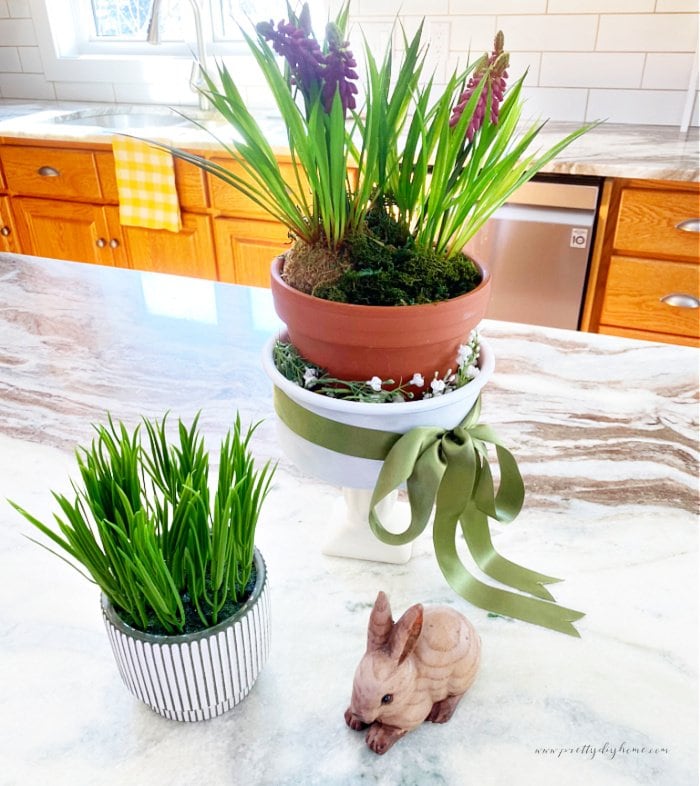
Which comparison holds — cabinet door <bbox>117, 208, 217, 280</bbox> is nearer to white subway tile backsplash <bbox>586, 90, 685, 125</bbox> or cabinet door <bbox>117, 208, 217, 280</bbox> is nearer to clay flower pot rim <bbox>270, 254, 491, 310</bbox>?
white subway tile backsplash <bbox>586, 90, 685, 125</bbox>

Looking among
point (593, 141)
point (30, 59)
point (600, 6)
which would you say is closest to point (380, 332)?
point (593, 141)

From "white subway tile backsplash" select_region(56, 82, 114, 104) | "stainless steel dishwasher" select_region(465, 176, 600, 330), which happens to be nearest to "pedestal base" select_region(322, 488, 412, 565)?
"stainless steel dishwasher" select_region(465, 176, 600, 330)

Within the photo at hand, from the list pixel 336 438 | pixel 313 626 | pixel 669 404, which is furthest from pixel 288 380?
pixel 669 404

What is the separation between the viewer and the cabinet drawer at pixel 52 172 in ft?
7.73

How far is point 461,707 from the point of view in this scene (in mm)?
476

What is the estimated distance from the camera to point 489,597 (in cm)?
54

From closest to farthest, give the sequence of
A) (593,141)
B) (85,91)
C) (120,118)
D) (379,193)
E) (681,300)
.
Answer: (379,193)
(681,300)
(593,141)
(120,118)
(85,91)

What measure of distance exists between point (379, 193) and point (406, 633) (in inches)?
12.5

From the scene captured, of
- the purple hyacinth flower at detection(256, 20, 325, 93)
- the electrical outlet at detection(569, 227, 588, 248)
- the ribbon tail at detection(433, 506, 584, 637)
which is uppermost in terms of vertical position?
the purple hyacinth flower at detection(256, 20, 325, 93)

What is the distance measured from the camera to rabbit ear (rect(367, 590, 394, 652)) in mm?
424

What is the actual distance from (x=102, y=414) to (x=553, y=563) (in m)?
0.54

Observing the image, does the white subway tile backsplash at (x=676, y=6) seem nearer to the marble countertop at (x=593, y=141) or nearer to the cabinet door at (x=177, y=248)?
the marble countertop at (x=593, y=141)

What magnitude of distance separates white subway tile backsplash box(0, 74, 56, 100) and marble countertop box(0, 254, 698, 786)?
2.53m

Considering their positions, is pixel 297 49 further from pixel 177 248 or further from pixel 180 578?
pixel 177 248
